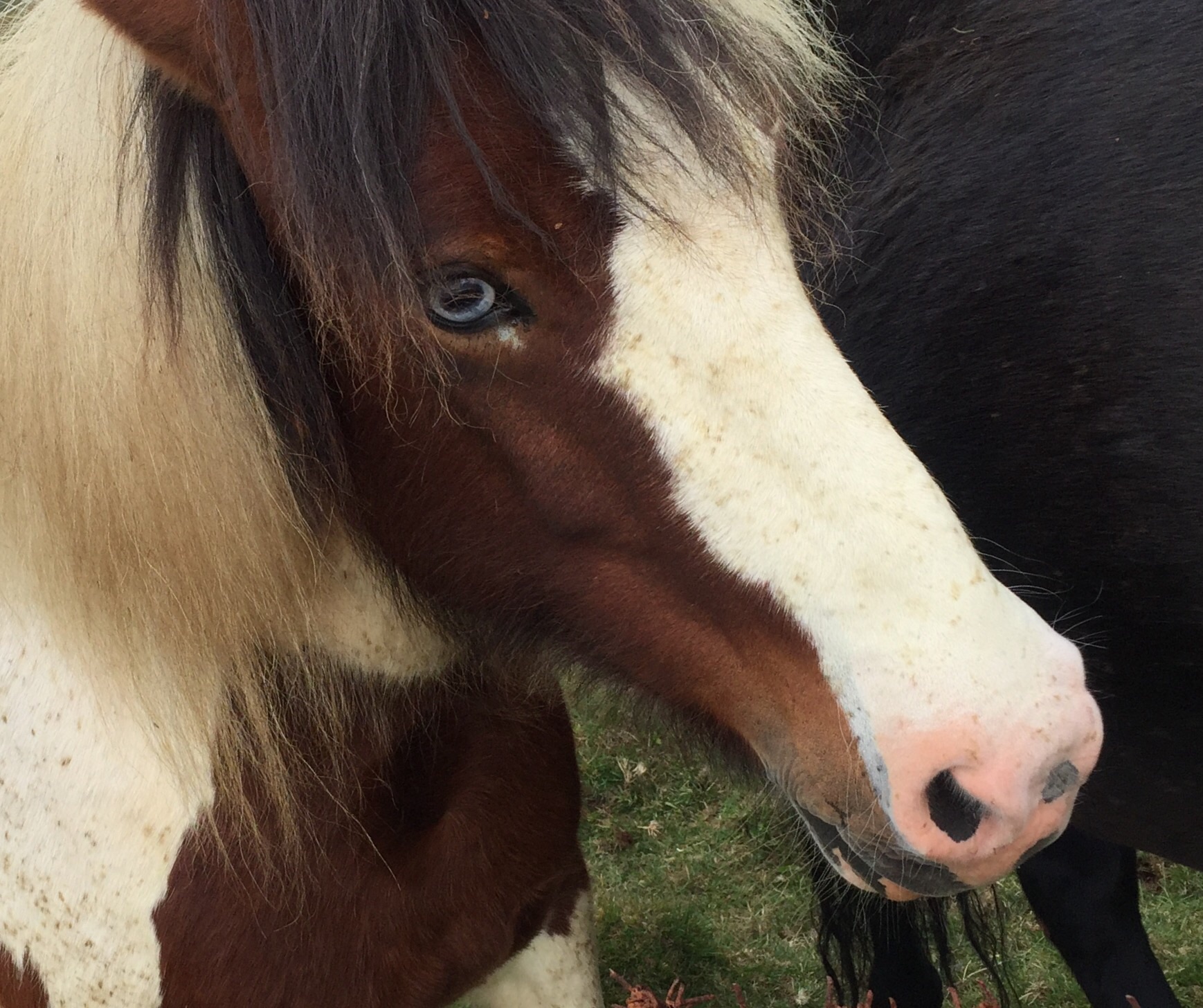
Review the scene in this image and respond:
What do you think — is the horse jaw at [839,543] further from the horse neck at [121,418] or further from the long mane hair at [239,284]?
the horse neck at [121,418]

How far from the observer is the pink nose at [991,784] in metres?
1.13

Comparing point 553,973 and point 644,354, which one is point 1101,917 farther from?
point 644,354

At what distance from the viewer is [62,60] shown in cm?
143

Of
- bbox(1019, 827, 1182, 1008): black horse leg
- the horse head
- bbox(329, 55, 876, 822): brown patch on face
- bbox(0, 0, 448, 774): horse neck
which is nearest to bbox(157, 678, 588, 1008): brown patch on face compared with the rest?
bbox(0, 0, 448, 774): horse neck

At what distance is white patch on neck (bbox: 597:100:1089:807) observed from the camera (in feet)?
3.83

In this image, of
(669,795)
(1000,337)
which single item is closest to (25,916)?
(1000,337)

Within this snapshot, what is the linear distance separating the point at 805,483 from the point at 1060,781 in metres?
0.36

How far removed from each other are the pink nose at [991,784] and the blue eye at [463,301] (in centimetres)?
58

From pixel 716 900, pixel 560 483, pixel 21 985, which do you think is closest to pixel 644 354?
pixel 560 483

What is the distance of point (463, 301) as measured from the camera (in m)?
1.30

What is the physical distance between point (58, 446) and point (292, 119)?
1.56 ft

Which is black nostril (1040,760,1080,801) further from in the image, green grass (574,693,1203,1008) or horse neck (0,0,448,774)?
green grass (574,693,1203,1008)

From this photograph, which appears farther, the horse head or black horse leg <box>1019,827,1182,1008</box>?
black horse leg <box>1019,827,1182,1008</box>

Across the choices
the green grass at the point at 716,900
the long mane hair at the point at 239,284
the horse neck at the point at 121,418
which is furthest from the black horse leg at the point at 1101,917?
the horse neck at the point at 121,418
